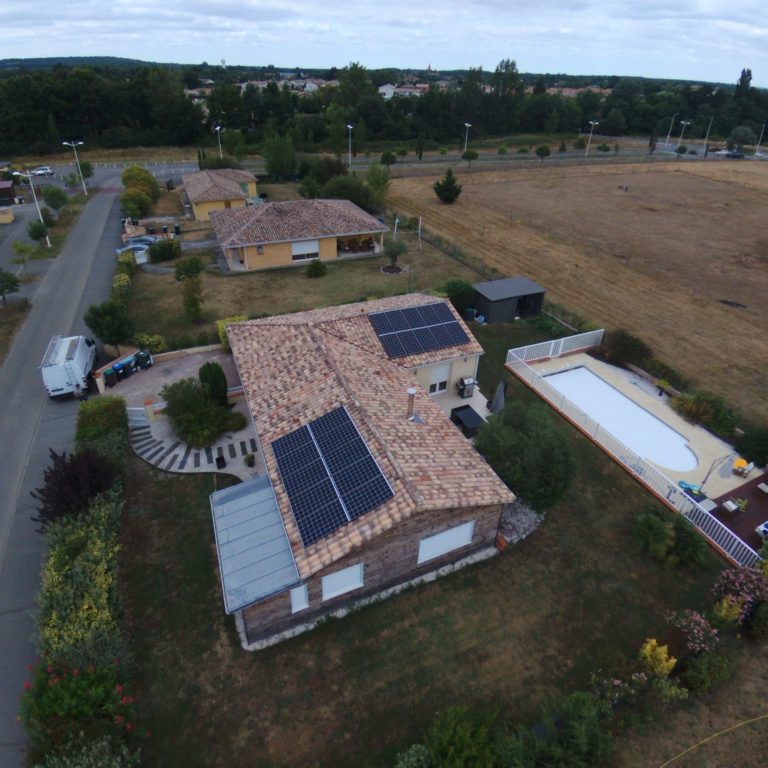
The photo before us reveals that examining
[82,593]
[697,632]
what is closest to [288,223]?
[82,593]

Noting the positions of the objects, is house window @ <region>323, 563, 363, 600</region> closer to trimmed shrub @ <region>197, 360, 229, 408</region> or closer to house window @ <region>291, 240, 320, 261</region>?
trimmed shrub @ <region>197, 360, 229, 408</region>

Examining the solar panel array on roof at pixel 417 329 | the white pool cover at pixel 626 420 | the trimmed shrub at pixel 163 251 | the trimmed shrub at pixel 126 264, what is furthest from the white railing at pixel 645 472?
the trimmed shrub at pixel 163 251

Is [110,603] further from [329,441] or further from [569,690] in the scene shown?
[569,690]

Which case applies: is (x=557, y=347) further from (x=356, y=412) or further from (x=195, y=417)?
(x=195, y=417)

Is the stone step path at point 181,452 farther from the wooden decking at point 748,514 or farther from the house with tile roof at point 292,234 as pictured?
the house with tile roof at point 292,234

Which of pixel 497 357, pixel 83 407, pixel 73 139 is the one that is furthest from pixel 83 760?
pixel 73 139

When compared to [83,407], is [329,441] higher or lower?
higher
